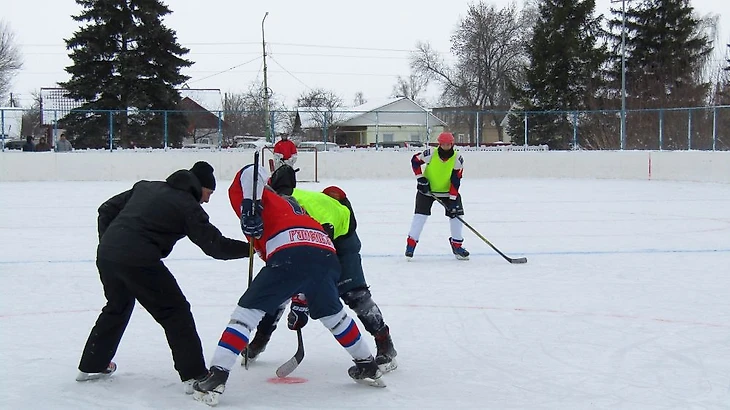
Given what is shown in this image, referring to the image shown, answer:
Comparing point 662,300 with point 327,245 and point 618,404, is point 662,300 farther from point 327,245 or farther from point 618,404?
point 327,245

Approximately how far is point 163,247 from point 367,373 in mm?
1155

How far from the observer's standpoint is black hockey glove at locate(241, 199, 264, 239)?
12.3ft

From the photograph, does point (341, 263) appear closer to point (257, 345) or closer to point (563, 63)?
point (257, 345)

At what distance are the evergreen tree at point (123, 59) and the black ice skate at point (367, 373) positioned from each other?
2809cm

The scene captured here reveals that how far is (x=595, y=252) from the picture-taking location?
888 cm

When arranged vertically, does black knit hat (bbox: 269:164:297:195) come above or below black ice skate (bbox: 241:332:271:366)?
above

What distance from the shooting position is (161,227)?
3.89 m

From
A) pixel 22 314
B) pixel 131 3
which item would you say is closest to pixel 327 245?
pixel 22 314

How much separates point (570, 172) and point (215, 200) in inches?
427

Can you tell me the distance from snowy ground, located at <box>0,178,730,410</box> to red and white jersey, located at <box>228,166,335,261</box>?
2.47 ft

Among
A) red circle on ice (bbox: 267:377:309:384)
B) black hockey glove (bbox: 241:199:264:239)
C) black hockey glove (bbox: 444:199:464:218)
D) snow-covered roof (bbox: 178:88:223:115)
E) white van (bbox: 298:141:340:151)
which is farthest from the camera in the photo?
snow-covered roof (bbox: 178:88:223:115)

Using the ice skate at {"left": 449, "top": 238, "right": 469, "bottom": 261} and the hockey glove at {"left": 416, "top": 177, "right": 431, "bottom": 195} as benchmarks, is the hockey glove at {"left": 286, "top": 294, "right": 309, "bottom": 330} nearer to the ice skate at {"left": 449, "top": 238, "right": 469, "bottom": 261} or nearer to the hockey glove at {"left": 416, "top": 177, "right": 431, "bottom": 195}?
the ice skate at {"left": 449, "top": 238, "right": 469, "bottom": 261}

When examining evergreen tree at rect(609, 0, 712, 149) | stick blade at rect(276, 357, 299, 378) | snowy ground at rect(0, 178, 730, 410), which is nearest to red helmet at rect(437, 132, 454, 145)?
snowy ground at rect(0, 178, 730, 410)

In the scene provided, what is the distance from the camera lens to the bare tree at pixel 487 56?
157 ft
